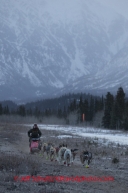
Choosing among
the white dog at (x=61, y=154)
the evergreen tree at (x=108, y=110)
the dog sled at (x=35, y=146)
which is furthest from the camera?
the evergreen tree at (x=108, y=110)

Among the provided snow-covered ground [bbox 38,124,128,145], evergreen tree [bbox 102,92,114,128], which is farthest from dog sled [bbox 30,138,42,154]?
evergreen tree [bbox 102,92,114,128]

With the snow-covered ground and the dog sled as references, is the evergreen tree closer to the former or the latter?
the snow-covered ground

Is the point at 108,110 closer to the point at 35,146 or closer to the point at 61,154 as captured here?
the point at 35,146

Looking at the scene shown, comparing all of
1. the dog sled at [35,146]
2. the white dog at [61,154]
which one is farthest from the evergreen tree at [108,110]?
the white dog at [61,154]

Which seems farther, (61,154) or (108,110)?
(108,110)

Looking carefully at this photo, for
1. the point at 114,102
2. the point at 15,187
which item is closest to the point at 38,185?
the point at 15,187

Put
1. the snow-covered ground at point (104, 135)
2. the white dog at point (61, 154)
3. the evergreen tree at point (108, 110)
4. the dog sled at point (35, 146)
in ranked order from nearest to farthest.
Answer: the white dog at point (61, 154)
the dog sled at point (35, 146)
the snow-covered ground at point (104, 135)
the evergreen tree at point (108, 110)

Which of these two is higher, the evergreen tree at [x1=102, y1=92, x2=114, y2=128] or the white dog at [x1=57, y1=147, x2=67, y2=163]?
the evergreen tree at [x1=102, y1=92, x2=114, y2=128]

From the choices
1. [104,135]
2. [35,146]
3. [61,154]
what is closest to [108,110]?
[104,135]

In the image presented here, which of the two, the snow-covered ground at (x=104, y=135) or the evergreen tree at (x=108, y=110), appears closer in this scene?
the snow-covered ground at (x=104, y=135)

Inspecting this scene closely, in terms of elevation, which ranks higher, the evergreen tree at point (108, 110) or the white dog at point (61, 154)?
the evergreen tree at point (108, 110)

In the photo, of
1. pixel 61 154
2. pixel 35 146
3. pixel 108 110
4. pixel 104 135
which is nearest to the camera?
pixel 61 154

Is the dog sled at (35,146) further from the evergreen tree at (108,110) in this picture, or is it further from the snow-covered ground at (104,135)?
the evergreen tree at (108,110)

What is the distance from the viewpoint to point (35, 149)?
24469 mm
